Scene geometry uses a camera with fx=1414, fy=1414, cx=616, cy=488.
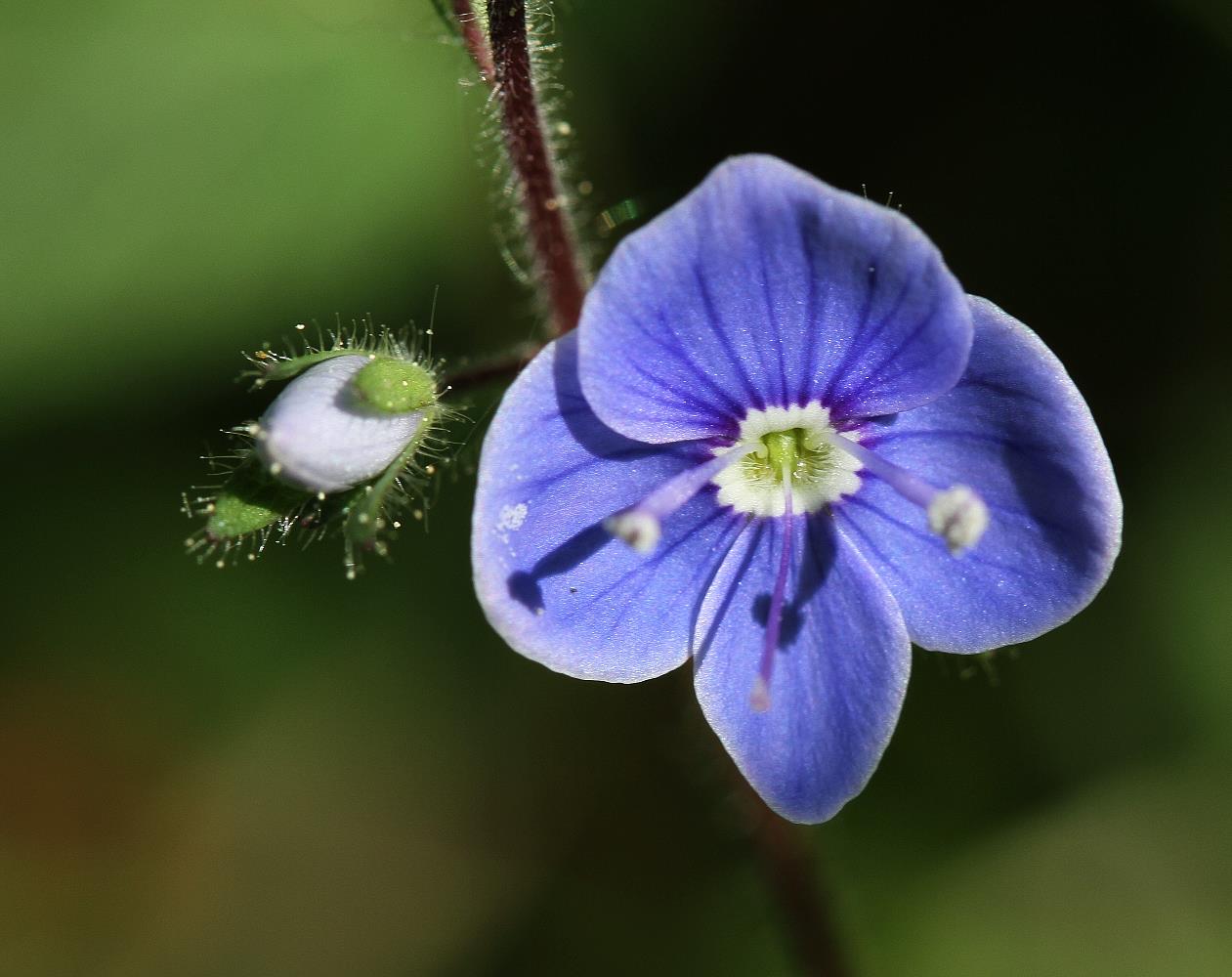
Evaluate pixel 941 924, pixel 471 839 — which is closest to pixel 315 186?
pixel 471 839

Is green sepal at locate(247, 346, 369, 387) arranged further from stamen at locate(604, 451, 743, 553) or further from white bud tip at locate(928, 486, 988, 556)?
white bud tip at locate(928, 486, 988, 556)

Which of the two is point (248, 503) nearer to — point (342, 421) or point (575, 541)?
point (342, 421)

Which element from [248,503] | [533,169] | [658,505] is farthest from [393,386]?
[533,169]

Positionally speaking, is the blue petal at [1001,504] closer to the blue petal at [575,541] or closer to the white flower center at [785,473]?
the white flower center at [785,473]

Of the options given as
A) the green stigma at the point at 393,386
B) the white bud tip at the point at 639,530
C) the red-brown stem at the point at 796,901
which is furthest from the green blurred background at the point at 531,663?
the white bud tip at the point at 639,530

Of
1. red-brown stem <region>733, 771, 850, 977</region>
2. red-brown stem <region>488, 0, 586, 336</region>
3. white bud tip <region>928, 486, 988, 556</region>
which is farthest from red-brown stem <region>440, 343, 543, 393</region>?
red-brown stem <region>733, 771, 850, 977</region>

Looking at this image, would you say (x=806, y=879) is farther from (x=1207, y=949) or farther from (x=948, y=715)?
(x=1207, y=949)
